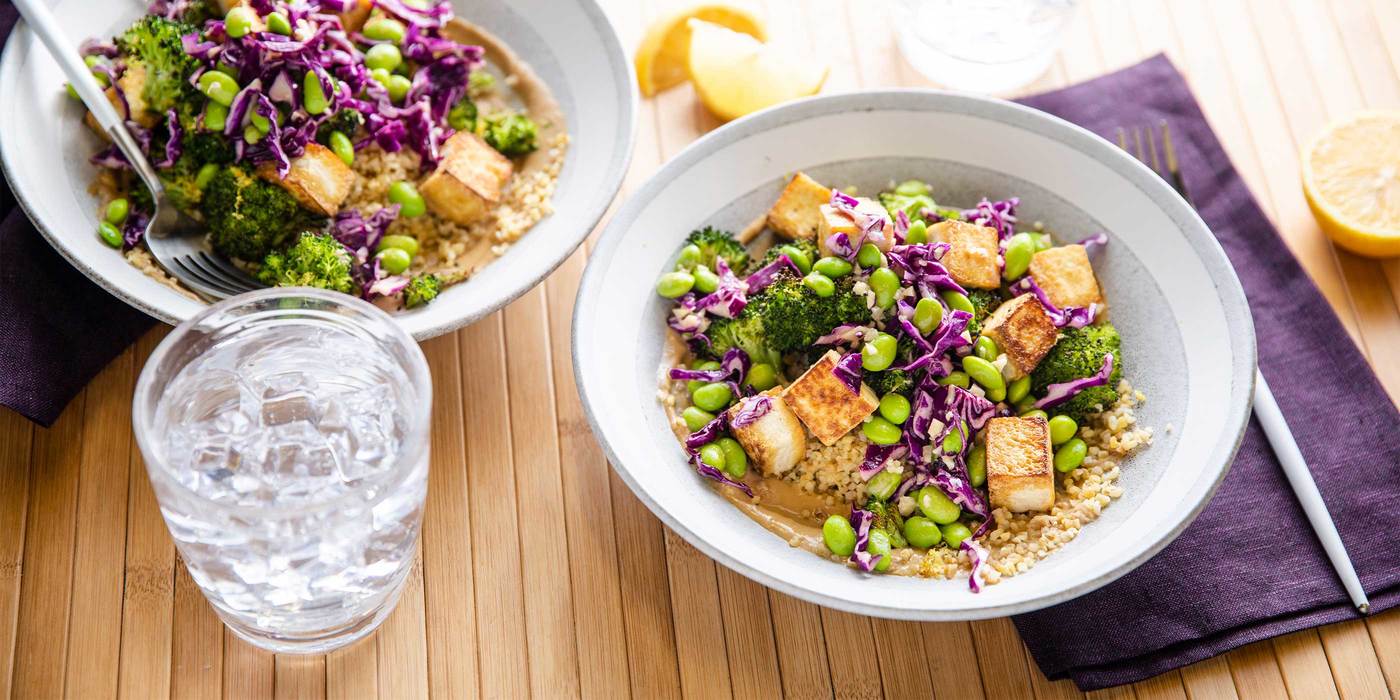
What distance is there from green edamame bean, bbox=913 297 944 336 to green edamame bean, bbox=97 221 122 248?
2.33 meters

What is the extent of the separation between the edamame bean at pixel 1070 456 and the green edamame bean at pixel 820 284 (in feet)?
2.57

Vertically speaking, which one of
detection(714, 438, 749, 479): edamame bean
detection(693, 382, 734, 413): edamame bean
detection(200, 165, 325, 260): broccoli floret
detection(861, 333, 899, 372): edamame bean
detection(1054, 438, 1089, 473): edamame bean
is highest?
detection(200, 165, 325, 260): broccoli floret

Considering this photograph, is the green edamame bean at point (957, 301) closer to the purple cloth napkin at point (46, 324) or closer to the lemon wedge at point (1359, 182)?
the lemon wedge at point (1359, 182)

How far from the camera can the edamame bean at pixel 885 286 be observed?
3.21m

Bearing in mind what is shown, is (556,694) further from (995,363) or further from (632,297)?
(995,363)

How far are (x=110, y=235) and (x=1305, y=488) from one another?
11.8 feet

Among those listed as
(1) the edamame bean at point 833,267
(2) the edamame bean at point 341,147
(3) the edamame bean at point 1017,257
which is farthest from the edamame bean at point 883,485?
(2) the edamame bean at point 341,147

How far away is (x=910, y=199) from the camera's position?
3518mm

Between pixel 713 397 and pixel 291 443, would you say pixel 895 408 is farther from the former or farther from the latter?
pixel 291 443

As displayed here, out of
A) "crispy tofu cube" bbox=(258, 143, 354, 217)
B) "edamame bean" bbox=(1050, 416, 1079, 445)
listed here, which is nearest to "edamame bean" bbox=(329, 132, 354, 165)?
"crispy tofu cube" bbox=(258, 143, 354, 217)

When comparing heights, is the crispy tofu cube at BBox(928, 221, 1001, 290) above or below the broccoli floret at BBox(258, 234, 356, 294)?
→ below

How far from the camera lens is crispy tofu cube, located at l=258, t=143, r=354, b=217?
3.45 metres

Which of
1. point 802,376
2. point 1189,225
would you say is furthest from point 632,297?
point 1189,225

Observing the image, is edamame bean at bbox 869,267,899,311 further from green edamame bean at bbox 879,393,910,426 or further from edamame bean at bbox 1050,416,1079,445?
edamame bean at bbox 1050,416,1079,445
